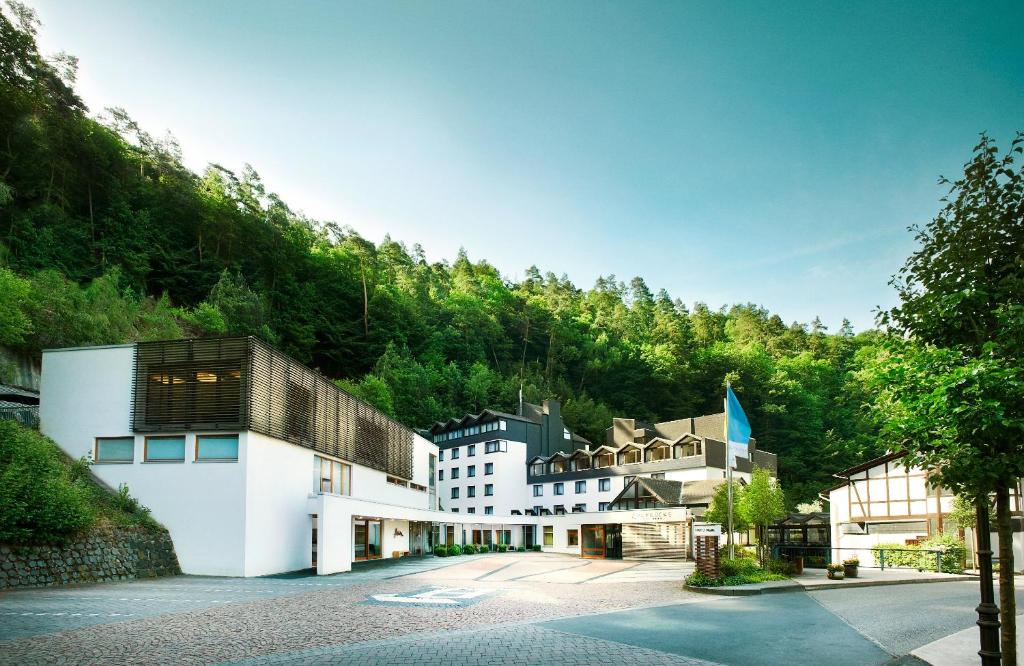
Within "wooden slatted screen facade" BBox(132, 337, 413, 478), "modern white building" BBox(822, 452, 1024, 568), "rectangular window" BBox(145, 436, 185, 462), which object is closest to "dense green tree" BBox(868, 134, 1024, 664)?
"wooden slatted screen facade" BBox(132, 337, 413, 478)

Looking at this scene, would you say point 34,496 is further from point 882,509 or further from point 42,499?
point 882,509

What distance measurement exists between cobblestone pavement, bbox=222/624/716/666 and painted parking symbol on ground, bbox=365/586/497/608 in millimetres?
4771

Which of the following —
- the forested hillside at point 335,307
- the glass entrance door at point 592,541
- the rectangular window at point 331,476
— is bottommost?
the glass entrance door at point 592,541

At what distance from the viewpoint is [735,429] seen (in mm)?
25328

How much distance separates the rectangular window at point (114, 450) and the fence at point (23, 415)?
285 centimetres

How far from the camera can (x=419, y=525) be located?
140 ft

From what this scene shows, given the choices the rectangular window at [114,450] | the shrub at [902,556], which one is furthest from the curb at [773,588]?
the rectangular window at [114,450]

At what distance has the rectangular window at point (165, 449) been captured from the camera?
24.3 meters

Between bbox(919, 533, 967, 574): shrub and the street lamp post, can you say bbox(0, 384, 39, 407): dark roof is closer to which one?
the street lamp post

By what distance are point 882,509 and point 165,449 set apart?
33233 mm

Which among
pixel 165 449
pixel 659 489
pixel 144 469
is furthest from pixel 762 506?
pixel 144 469

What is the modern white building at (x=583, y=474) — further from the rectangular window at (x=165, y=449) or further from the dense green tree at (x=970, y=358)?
the dense green tree at (x=970, y=358)

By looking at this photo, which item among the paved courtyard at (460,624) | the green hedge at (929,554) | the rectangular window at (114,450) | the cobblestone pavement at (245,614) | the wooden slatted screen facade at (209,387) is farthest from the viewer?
the green hedge at (929,554)

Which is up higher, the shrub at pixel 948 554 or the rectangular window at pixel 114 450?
the rectangular window at pixel 114 450
